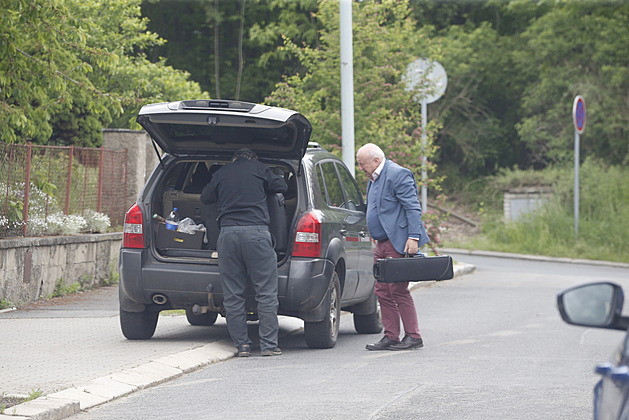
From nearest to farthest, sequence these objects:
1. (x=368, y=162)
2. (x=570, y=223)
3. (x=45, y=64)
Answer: (x=368, y=162)
(x=45, y=64)
(x=570, y=223)

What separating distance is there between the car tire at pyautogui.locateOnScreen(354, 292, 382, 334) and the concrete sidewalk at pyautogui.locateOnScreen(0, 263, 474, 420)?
0.69 m

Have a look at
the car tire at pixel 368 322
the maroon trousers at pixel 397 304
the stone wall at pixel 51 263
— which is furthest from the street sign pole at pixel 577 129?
the maroon trousers at pixel 397 304

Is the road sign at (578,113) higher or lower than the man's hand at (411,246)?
higher

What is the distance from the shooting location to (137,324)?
10430mm

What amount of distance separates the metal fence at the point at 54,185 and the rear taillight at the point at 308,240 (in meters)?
4.93

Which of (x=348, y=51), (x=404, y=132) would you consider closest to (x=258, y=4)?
(x=404, y=132)

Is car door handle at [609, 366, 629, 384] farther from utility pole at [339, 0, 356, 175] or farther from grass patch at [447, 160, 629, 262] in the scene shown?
grass patch at [447, 160, 629, 262]

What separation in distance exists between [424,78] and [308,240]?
12.2 m

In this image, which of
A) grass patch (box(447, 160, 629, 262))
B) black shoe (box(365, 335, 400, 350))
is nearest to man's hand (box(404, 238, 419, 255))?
black shoe (box(365, 335, 400, 350))

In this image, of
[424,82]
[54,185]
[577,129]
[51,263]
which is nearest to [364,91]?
[424,82]

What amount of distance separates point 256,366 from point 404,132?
440 inches

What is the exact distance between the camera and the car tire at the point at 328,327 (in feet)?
33.6

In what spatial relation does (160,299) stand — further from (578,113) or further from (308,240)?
(578,113)

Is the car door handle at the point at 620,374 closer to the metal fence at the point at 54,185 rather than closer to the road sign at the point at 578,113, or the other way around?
the metal fence at the point at 54,185
